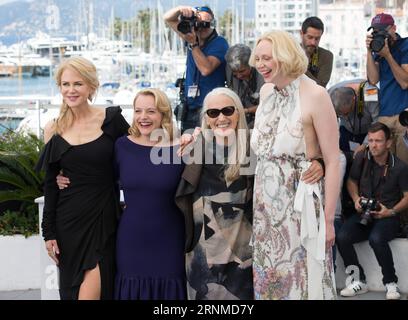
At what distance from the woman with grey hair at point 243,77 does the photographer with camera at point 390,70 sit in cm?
113

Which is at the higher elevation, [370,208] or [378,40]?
[378,40]

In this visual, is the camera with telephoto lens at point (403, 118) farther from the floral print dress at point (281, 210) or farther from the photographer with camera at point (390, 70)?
the floral print dress at point (281, 210)

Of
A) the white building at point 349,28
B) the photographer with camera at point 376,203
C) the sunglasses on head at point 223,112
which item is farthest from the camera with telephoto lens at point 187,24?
the white building at point 349,28

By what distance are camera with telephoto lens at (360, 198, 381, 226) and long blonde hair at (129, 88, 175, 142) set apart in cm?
240

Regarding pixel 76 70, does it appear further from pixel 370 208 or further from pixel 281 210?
pixel 370 208

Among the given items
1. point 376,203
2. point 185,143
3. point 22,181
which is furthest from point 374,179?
point 22,181

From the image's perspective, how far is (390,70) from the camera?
707 centimetres

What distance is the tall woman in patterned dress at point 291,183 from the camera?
168 inches

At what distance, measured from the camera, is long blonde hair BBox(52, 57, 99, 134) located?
15.5 ft

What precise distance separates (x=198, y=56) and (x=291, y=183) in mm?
2509

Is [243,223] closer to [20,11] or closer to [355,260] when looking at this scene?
[355,260]

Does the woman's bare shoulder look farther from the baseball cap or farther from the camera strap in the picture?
the baseball cap

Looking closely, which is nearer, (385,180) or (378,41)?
(385,180)
